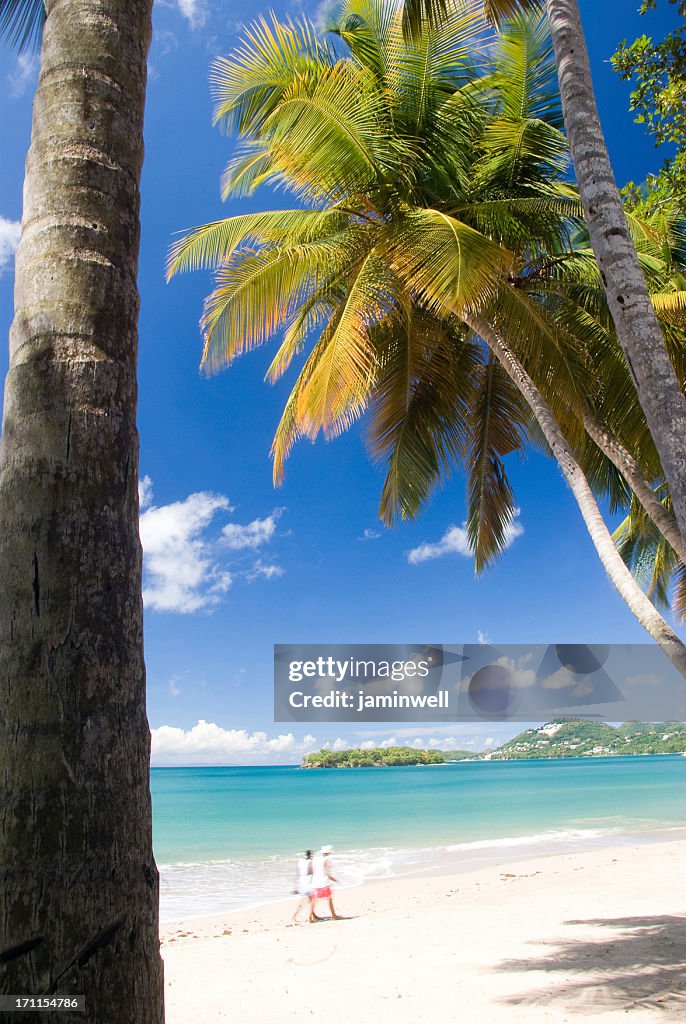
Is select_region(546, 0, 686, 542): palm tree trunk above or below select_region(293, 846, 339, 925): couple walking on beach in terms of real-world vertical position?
above

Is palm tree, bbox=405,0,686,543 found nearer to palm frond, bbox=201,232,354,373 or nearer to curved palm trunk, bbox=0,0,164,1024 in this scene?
curved palm trunk, bbox=0,0,164,1024

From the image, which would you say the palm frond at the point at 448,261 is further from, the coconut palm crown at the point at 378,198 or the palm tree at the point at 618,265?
the palm tree at the point at 618,265

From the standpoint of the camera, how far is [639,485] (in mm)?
6578

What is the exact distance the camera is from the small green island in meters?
80.9

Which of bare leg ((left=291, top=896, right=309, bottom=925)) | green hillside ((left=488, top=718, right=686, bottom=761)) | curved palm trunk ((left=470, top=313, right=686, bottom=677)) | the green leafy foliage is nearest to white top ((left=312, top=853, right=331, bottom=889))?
bare leg ((left=291, top=896, right=309, bottom=925))

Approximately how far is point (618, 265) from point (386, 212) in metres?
5.01

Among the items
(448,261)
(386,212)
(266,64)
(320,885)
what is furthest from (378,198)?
(320,885)

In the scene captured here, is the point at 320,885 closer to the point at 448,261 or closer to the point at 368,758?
the point at 448,261

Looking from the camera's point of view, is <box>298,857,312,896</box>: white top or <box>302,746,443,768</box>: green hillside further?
<box>302,746,443,768</box>: green hillside

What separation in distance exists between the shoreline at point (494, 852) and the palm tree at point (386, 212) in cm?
1002

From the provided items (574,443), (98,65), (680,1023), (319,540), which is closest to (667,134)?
(574,443)

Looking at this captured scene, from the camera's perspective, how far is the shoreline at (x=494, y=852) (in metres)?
15.7

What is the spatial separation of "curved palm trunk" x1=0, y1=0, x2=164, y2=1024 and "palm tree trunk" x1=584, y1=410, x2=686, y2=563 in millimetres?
3709
